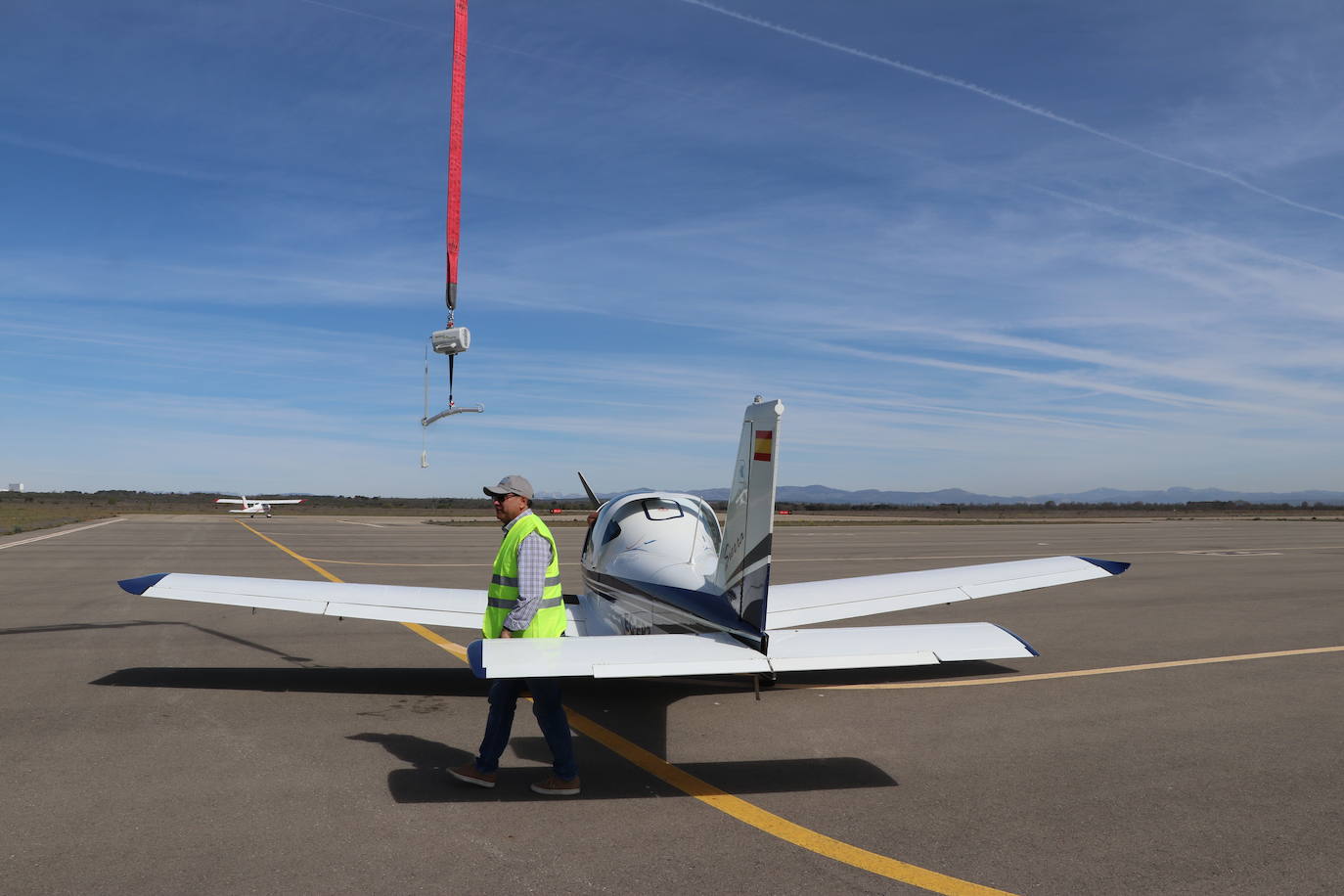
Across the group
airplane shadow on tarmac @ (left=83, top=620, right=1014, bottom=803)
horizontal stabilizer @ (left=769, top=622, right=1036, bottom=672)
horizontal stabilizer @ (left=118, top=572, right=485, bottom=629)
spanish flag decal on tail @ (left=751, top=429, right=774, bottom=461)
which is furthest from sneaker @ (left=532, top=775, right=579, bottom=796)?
horizontal stabilizer @ (left=118, top=572, right=485, bottom=629)

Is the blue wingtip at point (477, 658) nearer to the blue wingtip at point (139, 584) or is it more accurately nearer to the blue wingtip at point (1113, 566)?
the blue wingtip at point (139, 584)

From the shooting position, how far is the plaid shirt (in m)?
5.42

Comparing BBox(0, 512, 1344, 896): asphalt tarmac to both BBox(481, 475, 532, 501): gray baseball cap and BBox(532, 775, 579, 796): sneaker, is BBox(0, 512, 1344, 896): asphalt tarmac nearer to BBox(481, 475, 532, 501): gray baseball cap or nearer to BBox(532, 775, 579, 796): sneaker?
BBox(532, 775, 579, 796): sneaker

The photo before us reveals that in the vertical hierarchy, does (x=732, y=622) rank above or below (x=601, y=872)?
above

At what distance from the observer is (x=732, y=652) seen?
5.35m

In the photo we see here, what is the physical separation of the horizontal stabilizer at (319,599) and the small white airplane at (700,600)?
0.02 metres

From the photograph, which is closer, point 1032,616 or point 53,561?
point 1032,616

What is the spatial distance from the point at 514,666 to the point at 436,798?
1.45 metres

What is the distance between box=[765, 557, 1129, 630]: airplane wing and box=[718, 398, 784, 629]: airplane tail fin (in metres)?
2.21

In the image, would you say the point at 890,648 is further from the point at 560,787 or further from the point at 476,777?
the point at 476,777

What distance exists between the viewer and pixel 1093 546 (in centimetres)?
3025

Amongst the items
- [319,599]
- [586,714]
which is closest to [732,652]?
[586,714]

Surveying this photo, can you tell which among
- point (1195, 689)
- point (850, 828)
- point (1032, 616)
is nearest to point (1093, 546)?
point (1032, 616)

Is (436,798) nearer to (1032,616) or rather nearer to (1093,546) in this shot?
(1032,616)
